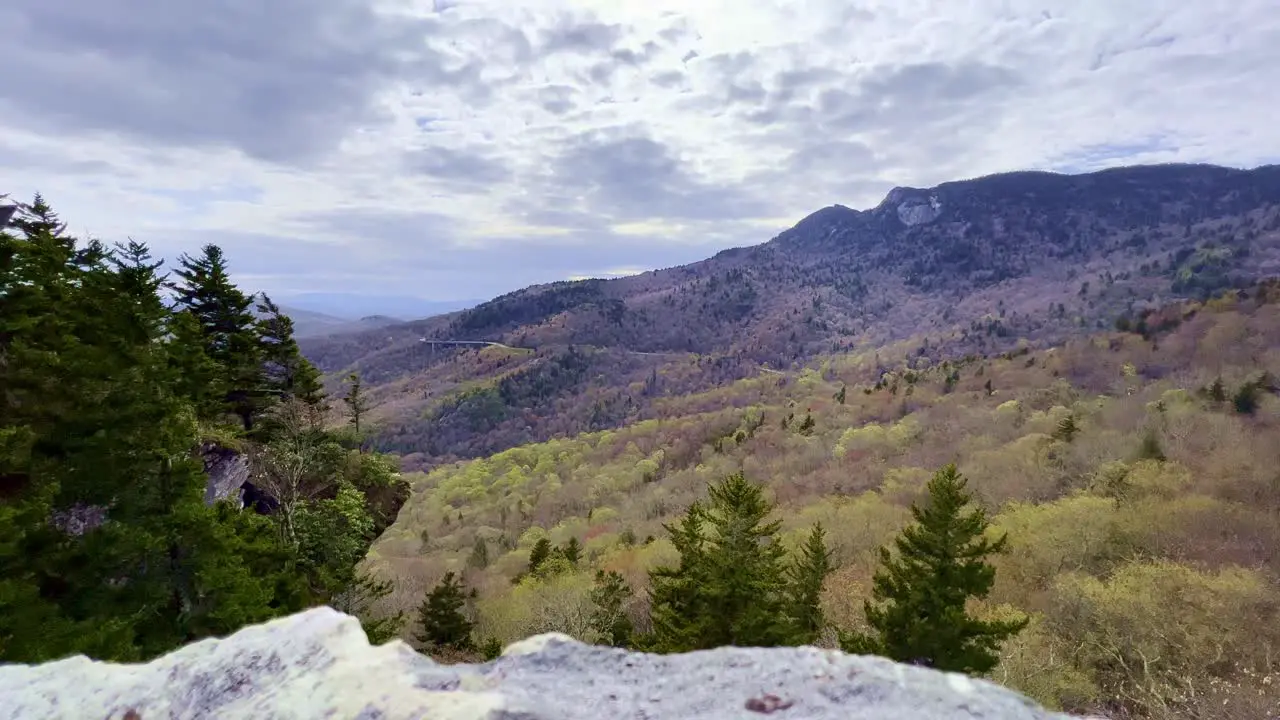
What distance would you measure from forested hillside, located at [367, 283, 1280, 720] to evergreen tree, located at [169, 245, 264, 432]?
14.2 meters

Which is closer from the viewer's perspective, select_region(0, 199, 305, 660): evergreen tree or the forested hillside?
select_region(0, 199, 305, 660): evergreen tree

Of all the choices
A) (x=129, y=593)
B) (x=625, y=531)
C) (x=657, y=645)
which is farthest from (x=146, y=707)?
(x=625, y=531)

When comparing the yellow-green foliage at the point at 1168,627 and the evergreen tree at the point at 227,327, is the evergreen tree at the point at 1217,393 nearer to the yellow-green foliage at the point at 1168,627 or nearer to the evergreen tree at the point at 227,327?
the yellow-green foliage at the point at 1168,627

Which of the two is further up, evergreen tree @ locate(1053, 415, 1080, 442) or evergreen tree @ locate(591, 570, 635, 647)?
evergreen tree @ locate(1053, 415, 1080, 442)

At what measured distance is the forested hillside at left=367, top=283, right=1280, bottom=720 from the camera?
62.6 feet

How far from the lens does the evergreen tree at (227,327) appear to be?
23.8 meters

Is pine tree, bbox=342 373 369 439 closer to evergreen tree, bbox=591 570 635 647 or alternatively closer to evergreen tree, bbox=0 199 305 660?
evergreen tree, bbox=591 570 635 647

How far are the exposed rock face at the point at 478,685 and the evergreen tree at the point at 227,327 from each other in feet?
72.7

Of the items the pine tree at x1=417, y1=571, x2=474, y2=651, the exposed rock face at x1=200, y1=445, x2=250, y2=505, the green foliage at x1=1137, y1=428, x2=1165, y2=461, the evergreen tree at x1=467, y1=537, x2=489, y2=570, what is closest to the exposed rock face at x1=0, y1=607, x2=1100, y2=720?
the exposed rock face at x1=200, y1=445, x2=250, y2=505

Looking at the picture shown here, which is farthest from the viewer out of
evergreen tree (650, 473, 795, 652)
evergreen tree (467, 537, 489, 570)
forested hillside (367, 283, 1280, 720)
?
evergreen tree (467, 537, 489, 570)

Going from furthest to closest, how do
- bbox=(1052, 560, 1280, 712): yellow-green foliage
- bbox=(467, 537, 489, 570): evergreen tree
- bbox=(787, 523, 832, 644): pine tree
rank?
bbox=(467, 537, 489, 570): evergreen tree
bbox=(787, 523, 832, 644): pine tree
bbox=(1052, 560, 1280, 712): yellow-green foliage

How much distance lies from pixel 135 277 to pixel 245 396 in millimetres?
12700

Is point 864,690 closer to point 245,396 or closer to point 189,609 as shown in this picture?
point 189,609

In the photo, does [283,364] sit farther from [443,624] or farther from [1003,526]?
[1003,526]
